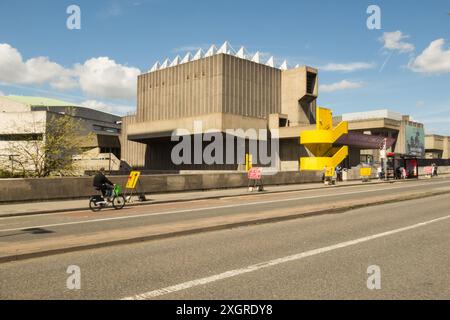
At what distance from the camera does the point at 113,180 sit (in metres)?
21.8

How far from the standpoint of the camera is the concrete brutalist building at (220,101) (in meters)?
63.5

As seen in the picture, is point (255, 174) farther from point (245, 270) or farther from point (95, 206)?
point (245, 270)

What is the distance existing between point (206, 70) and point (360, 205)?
54662 mm

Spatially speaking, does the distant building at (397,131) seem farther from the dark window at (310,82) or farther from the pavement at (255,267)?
the pavement at (255,267)

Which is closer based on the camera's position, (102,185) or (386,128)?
(102,185)

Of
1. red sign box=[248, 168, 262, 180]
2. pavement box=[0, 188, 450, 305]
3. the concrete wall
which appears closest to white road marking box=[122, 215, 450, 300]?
pavement box=[0, 188, 450, 305]

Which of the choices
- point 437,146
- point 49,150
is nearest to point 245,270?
point 49,150

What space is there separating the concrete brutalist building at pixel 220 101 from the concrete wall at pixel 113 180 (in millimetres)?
27749

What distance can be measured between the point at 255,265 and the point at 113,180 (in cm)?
1647

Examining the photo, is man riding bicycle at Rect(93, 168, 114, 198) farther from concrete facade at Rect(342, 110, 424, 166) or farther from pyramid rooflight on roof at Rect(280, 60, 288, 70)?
pyramid rooflight on roof at Rect(280, 60, 288, 70)

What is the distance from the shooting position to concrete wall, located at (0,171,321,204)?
18.5 m

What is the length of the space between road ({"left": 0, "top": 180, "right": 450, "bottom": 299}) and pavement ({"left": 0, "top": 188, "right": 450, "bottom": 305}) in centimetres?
1

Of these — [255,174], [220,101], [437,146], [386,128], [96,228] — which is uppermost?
[220,101]

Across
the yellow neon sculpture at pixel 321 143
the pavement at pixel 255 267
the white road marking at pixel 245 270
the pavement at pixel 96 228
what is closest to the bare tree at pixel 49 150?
the pavement at pixel 96 228
